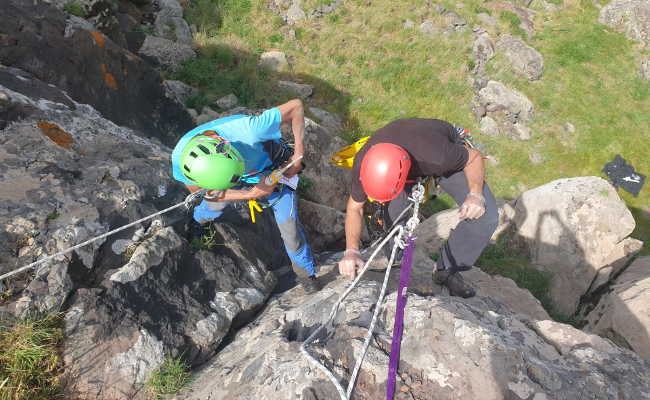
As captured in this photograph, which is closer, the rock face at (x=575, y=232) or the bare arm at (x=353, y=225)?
the bare arm at (x=353, y=225)

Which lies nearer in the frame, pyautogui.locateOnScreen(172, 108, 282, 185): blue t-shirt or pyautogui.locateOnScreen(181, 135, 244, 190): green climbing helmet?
pyautogui.locateOnScreen(181, 135, 244, 190): green climbing helmet

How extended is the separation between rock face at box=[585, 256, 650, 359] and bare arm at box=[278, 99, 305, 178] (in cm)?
440

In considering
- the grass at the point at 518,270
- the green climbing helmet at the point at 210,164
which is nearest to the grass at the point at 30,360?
the green climbing helmet at the point at 210,164

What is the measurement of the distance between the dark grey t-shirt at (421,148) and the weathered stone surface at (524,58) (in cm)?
1078

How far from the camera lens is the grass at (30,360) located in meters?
2.41

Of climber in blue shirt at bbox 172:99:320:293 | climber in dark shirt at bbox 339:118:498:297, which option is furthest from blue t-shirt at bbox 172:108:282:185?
climber in dark shirt at bbox 339:118:498:297

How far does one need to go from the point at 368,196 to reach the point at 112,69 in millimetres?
4687

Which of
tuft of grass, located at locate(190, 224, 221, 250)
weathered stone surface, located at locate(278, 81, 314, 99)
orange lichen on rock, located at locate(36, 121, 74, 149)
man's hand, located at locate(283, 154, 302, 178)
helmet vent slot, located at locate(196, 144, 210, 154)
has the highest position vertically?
helmet vent slot, located at locate(196, 144, 210, 154)

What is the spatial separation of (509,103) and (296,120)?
9.71 metres

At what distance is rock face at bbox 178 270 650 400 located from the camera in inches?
94.3

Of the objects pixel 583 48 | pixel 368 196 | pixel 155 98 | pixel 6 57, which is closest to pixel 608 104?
pixel 583 48

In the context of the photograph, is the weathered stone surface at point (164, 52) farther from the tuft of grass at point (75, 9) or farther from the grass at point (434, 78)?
the tuft of grass at point (75, 9)

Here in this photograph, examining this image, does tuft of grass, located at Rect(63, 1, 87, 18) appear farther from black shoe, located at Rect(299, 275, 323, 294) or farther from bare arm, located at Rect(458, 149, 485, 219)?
bare arm, located at Rect(458, 149, 485, 219)

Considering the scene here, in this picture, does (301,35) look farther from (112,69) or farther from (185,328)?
(185,328)
